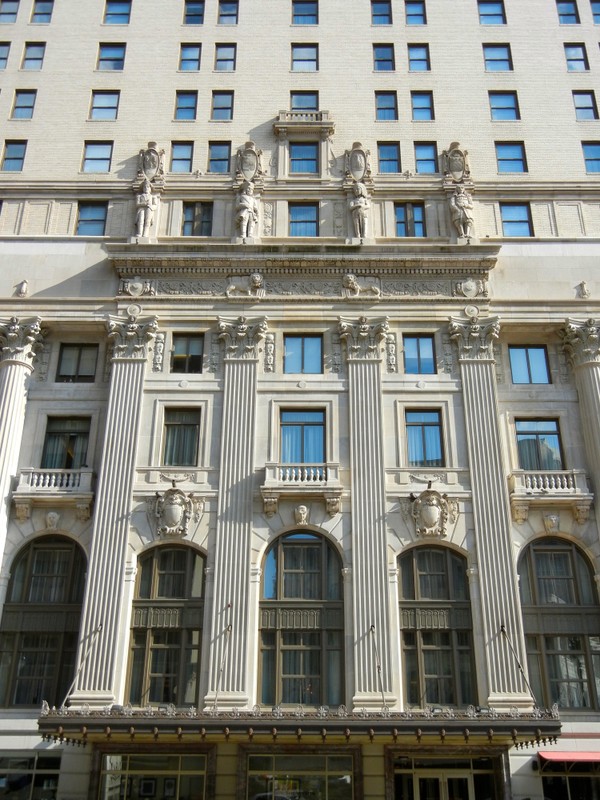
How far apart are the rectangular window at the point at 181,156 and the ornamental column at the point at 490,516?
49.8 feet

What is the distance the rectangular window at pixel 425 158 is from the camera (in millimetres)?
38375

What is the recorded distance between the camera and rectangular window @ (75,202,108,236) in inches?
1470

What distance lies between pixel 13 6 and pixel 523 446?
1391 inches

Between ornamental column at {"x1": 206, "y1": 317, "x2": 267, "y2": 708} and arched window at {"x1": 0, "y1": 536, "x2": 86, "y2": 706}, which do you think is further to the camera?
arched window at {"x1": 0, "y1": 536, "x2": 86, "y2": 706}

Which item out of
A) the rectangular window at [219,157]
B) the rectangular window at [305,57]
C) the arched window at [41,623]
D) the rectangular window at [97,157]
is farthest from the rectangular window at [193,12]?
the arched window at [41,623]

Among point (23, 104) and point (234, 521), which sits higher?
point (23, 104)

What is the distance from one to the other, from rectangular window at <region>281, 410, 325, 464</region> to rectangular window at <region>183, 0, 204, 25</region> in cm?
2297

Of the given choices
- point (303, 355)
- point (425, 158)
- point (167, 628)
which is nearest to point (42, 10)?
point (425, 158)

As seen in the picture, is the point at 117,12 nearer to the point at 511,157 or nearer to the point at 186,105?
the point at 186,105

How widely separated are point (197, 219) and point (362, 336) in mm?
10042

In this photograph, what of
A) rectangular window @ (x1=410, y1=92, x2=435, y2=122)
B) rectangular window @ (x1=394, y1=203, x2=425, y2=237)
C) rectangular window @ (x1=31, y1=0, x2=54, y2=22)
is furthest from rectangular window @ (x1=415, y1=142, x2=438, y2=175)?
rectangular window @ (x1=31, y1=0, x2=54, y2=22)

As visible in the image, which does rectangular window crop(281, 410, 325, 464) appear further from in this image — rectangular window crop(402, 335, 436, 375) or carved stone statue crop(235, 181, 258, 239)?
carved stone statue crop(235, 181, 258, 239)

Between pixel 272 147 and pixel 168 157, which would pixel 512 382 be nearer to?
pixel 272 147

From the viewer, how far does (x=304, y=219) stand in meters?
37.2
